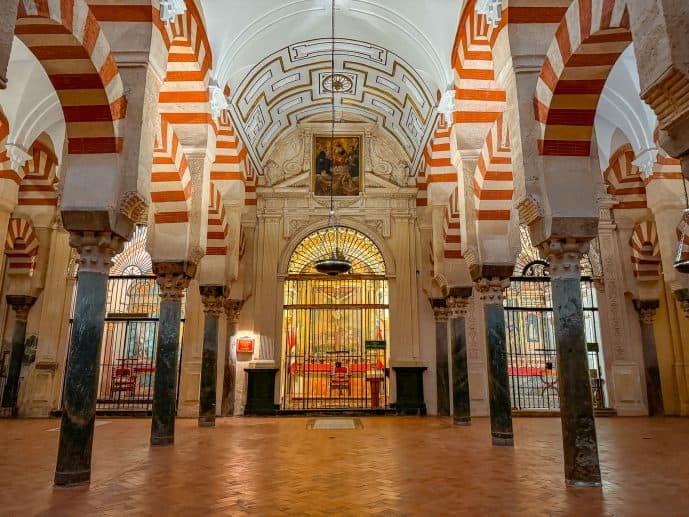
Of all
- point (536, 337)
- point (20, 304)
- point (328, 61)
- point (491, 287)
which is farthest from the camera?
point (536, 337)

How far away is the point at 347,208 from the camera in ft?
41.3

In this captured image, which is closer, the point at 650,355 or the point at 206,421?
the point at 206,421

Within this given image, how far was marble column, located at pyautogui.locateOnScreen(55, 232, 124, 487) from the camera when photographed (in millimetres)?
4125

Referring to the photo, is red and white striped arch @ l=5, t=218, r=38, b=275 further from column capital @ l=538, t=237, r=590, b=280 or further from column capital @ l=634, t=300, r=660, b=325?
column capital @ l=634, t=300, r=660, b=325

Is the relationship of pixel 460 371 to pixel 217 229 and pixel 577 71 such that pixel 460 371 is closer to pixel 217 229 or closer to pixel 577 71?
pixel 217 229

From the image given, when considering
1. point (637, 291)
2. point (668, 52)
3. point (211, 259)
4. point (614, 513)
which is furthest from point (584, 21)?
point (637, 291)

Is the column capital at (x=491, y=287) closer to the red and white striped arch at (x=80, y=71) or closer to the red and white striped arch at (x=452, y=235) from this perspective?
the red and white striped arch at (x=452, y=235)

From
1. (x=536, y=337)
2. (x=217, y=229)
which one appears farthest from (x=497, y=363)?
(x=536, y=337)

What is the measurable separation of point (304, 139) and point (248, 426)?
7308 mm

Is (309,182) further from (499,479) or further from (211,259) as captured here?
(499,479)

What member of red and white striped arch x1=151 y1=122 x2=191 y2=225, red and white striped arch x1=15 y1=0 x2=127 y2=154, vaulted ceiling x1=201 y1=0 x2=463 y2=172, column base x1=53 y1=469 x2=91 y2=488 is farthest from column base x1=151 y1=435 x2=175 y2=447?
vaulted ceiling x1=201 y1=0 x2=463 y2=172

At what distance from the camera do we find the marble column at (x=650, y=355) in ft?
36.6

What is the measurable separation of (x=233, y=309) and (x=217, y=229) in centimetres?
260

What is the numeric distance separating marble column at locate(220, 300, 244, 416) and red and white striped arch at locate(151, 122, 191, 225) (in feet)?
14.2
